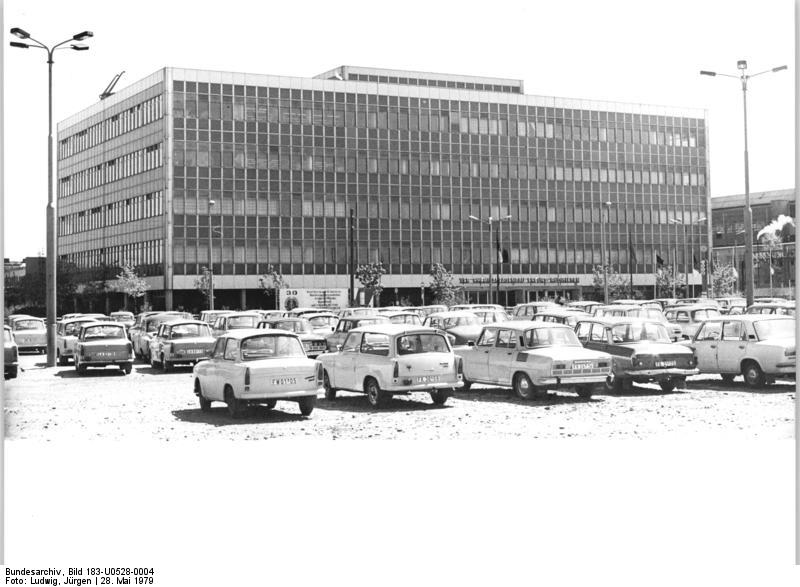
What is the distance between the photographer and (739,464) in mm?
11039

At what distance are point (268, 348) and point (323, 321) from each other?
660 inches

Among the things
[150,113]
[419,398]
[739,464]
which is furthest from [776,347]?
[150,113]

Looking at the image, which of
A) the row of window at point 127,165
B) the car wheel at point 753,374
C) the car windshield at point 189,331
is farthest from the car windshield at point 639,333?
the row of window at point 127,165

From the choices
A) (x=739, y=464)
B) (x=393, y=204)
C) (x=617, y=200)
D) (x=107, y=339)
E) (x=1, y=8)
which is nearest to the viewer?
(x=1, y=8)

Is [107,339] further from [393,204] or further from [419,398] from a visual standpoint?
[393,204]

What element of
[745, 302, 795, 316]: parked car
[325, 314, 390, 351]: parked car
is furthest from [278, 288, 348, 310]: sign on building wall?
[745, 302, 795, 316]: parked car

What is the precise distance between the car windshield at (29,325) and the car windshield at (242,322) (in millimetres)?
7178

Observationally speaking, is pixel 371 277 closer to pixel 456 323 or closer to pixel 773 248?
pixel 456 323

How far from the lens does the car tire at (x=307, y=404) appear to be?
17250 millimetres

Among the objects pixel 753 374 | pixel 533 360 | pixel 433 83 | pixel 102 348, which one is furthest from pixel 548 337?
pixel 433 83

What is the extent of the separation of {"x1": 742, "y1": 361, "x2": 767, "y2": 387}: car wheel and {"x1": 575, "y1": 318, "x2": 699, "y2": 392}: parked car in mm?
1327

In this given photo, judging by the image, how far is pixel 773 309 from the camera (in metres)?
25.4

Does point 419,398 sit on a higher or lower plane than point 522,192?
lower

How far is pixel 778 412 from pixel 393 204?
7829 cm
